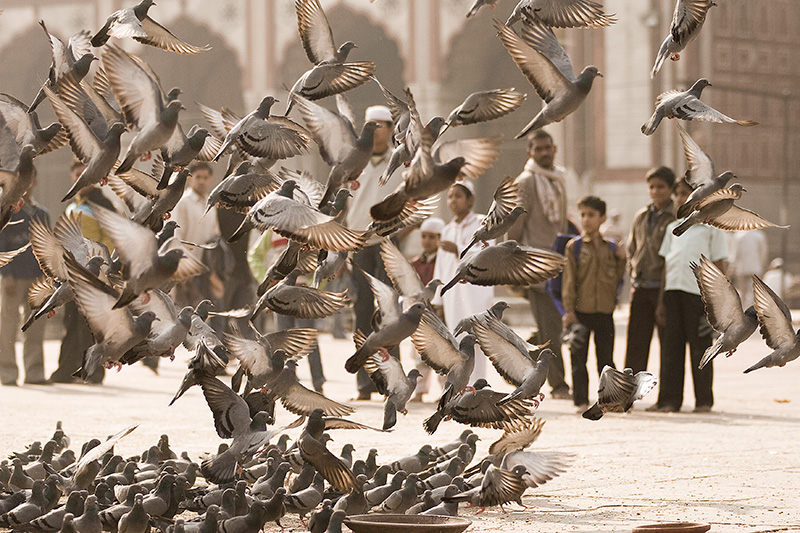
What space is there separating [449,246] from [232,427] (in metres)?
4.41

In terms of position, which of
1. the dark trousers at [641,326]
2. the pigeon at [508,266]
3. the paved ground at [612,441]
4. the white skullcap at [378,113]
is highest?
the white skullcap at [378,113]

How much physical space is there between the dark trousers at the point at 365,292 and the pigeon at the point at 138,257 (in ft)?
16.4

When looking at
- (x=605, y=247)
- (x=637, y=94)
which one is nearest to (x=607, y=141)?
(x=637, y=94)

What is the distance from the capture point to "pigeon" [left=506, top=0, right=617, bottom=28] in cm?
495

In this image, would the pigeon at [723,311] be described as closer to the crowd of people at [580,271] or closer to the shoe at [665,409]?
the crowd of people at [580,271]

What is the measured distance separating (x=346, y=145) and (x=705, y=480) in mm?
2372

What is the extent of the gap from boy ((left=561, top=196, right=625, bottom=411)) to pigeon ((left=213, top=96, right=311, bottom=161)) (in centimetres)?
459

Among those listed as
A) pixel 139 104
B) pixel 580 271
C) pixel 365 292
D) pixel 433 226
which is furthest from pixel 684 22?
pixel 433 226

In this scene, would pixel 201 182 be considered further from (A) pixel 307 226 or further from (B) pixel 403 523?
(B) pixel 403 523

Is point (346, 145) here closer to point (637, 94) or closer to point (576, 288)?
point (576, 288)

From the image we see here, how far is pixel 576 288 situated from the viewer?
934cm

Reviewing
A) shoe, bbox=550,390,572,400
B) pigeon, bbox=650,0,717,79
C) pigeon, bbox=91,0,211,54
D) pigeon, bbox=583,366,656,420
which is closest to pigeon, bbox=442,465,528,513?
pigeon, bbox=583,366,656,420

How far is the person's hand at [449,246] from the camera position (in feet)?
29.5

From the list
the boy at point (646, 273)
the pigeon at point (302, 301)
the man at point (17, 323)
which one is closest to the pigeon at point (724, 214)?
the pigeon at point (302, 301)
